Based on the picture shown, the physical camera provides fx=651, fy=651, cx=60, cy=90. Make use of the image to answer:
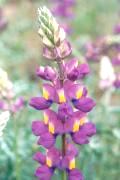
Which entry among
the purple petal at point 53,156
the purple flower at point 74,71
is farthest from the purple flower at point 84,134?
the purple flower at point 74,71

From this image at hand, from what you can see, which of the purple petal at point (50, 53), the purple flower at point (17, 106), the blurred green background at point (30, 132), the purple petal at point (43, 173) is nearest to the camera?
the purple petal at point (50, 53)

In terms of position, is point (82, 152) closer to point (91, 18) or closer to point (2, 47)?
point (2, 47)

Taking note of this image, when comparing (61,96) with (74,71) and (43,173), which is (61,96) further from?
(43,173)

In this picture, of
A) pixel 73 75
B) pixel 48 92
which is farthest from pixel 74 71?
pixel 48 92

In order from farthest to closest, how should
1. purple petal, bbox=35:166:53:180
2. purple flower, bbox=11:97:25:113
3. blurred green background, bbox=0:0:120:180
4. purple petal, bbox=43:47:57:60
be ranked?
1. blurred green background, bbox=0:0:120:180
2. purple flower, bbox=11:97:25:113
3. purple petal, bbox=35:166:53:180
4. purple petal, bbox=43:47:57:60

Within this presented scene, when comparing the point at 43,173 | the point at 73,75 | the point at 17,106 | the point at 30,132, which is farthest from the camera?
the point at 30,132

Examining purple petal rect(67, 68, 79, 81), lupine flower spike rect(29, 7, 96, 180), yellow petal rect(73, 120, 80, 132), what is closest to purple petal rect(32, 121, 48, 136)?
lupine flower spike rect(29, 7, 96, 180)

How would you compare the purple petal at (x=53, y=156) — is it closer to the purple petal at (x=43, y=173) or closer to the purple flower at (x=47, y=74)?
the purple petal at (x=43, y=173)

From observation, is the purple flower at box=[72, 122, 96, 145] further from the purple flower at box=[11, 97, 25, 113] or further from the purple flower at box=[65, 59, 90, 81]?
the purple flower at box=[11, 97, 25, 113]
